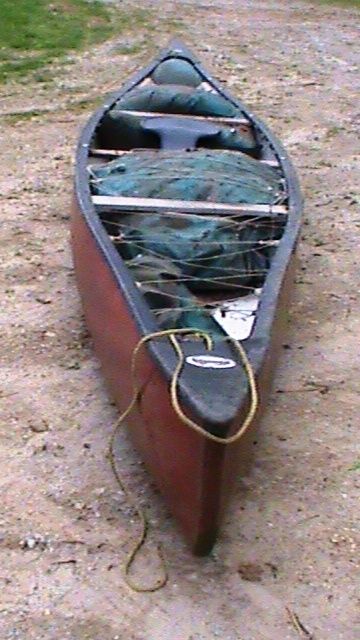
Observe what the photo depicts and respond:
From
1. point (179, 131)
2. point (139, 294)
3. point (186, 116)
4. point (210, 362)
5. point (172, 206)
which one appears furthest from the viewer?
point (186, 116)

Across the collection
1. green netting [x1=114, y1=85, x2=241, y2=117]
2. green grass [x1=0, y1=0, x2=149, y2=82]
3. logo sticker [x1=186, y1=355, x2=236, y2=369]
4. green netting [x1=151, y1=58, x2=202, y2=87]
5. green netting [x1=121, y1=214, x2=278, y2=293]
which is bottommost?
green grass [x1=0, y1=0, x2=149, y2=82]

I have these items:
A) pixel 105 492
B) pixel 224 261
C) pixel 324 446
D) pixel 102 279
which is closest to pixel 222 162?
pixel 224 261

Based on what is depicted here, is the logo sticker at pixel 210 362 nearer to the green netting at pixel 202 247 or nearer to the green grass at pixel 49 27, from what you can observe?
the green netting at pixel 202 247

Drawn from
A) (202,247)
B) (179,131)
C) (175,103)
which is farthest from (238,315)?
(175,103)

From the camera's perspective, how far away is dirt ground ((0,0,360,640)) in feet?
10.6

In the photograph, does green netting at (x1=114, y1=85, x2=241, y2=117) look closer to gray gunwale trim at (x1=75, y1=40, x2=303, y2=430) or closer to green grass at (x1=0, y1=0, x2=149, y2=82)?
gray gunwale trim at (x1=75, y1=40, x2=303, y2=430)

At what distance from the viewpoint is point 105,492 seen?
12.1ft

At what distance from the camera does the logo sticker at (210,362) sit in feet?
10.6

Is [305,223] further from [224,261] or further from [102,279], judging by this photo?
[102,279]

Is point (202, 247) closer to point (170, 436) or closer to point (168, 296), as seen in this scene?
point (168, 296)

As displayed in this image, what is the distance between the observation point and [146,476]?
376 cm

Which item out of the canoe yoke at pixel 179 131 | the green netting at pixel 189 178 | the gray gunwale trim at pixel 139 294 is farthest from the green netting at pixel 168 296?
the canoe yoke at pixel 179 131

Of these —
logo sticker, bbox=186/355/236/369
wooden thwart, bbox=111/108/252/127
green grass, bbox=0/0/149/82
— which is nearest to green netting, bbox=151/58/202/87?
wooden thwart, bbox=111/108/252/127

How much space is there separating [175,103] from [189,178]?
4.65ft
